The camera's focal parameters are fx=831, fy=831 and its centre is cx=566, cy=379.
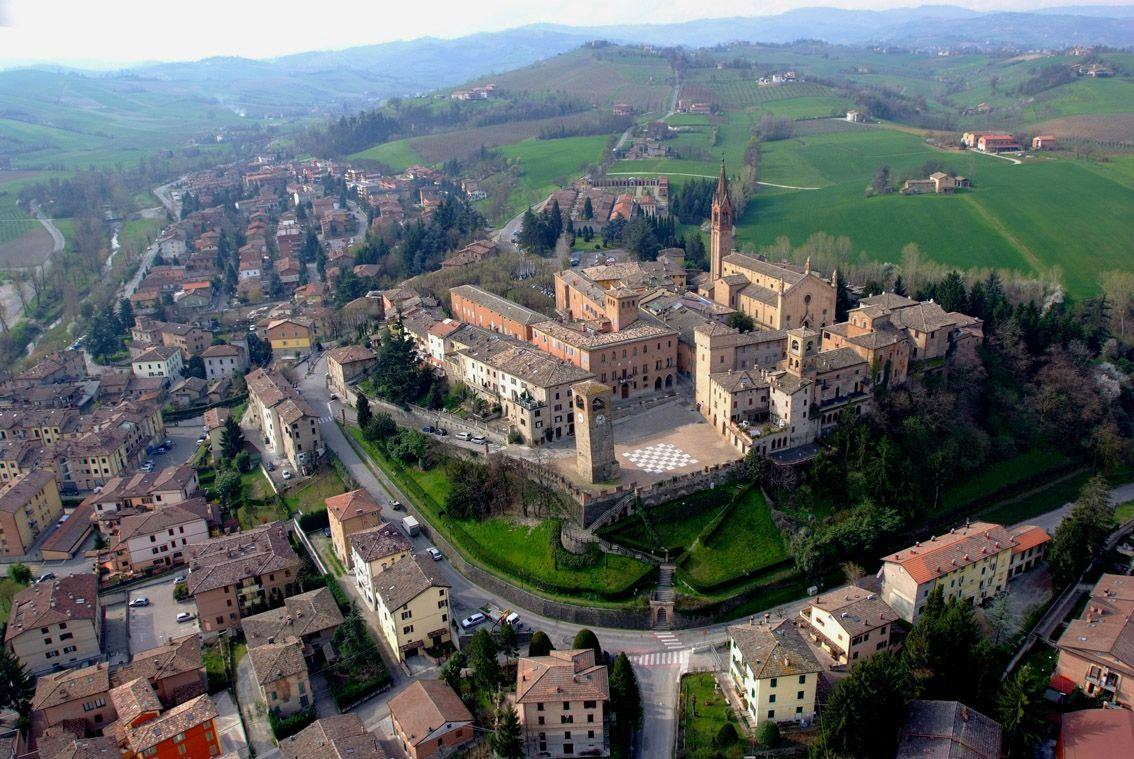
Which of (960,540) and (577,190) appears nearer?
(960,540)

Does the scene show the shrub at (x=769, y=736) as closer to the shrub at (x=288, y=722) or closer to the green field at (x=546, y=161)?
the shrub at (x=288, y=722)

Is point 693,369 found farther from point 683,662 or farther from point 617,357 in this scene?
point 683,662

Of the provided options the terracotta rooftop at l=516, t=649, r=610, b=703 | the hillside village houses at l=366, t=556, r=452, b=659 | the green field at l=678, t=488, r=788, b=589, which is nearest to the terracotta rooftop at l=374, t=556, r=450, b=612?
the hillside village houses at l=366, t=556, r=452, b=659

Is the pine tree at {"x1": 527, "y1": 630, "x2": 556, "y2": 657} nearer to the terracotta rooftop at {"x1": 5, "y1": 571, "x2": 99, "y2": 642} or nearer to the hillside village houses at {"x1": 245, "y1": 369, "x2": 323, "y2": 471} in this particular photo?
the terracotta rooftop at {"x1": 5, "y1": 571, "x2": 99, "y2": 642}

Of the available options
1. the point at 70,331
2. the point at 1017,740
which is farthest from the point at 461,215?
the point at 1017,740

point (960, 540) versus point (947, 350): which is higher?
point (947, 350)

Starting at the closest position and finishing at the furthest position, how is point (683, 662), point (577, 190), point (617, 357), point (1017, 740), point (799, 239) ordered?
point (1017, 740), point (683, 662), point (617, 357), point (799, 239), point (577, 190)

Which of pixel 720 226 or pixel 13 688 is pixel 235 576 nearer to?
pixel 13 688
